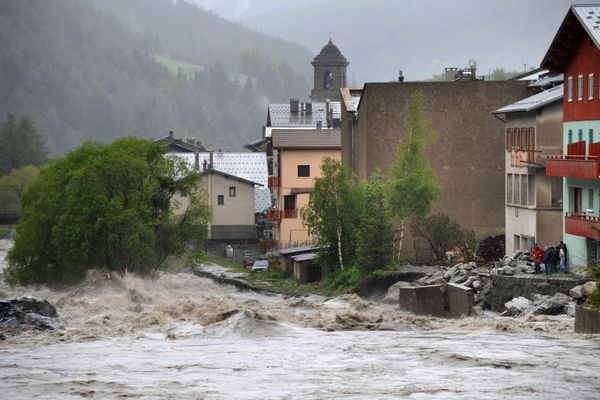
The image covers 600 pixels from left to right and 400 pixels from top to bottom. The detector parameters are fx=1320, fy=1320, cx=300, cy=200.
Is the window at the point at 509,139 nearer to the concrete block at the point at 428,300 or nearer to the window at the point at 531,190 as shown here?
the window at the point at 531,190

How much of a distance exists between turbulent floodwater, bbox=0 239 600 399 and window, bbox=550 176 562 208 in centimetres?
1349

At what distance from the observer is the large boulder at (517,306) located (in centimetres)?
5028

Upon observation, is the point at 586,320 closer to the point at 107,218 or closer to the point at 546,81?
the point at 546,81

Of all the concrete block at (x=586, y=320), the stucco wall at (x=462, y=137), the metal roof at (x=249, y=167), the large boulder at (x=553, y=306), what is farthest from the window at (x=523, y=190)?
the metal roof at (x=249, y=167)

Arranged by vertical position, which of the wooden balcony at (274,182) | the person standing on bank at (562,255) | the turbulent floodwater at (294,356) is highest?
the wooden balcony at (274,182)

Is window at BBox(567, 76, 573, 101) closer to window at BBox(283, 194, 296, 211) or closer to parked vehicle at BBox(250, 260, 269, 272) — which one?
parked vehicle at BBox(250, 260, 269, 272)

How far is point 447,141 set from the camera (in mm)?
82938

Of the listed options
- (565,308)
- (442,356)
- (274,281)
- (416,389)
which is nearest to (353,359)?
(442,356)

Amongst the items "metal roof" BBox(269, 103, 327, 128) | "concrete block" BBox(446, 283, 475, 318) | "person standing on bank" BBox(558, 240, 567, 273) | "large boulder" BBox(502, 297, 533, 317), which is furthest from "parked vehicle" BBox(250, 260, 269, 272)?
"metal roof" BBox(269, 103, 327, 128)

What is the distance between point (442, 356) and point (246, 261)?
200ft

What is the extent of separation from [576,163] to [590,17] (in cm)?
661

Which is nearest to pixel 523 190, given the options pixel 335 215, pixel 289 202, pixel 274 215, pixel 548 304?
pixel 335 215

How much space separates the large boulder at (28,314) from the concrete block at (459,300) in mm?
16156

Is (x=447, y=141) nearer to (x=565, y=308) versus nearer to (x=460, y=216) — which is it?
(x=460, y=216)
